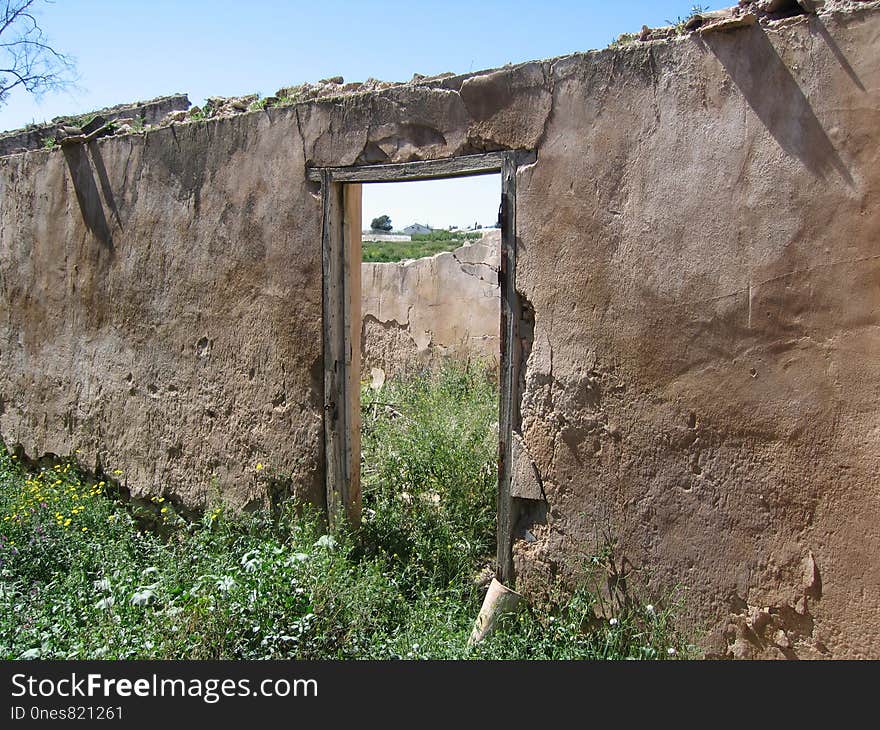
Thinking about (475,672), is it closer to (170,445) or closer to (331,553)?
(331,553)

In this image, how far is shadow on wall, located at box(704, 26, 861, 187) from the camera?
8.98 ft

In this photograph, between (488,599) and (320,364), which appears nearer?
(488,599)

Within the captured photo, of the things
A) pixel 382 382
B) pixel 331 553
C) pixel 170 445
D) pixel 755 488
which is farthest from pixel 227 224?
pixel 382 382

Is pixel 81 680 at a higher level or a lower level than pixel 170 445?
lower

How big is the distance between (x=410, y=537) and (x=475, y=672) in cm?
119

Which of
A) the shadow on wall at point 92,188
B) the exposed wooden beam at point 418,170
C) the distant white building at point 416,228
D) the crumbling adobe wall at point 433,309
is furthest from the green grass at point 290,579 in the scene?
the distant white building at point 416,228

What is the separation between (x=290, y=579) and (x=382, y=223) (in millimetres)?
38014

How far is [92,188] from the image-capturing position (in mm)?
5215

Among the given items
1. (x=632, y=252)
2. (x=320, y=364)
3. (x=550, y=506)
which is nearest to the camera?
(x=632, y=252)

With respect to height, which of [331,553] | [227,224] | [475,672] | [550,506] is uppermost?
[227,224]

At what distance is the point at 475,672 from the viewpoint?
3.01m

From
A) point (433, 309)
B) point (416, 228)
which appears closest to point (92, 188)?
point (433, 309)

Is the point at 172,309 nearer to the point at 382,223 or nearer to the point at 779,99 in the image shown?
the point at 779,99

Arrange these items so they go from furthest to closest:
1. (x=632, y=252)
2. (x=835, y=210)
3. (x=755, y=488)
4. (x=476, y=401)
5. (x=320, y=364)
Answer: (x=476, y=401)
(x=320, y=364)
(x=632, y=252)
(x=755, y=488)
(x=835, y=210)
